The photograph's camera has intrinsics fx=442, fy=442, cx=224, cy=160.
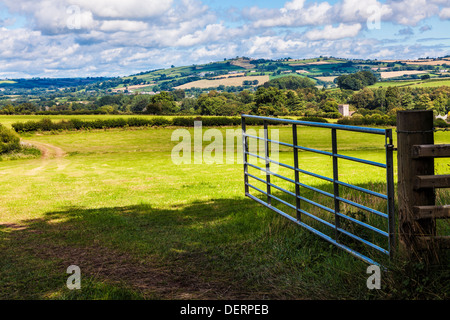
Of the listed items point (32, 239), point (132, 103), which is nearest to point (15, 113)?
point (132, 103)

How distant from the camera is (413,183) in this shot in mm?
4176

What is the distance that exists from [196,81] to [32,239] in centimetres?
12952

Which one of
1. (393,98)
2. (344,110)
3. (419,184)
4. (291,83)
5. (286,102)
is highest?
(291,83)

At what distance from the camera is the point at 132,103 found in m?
105

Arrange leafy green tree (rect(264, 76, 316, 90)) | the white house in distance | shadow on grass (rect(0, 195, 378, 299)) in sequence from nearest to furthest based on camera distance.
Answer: shadow on grass (rect(0, 195, 378, 299))
the white house in distance
leafy green tree (rect(264, 76, 316, 90))

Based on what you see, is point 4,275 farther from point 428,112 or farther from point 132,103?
point 132,103

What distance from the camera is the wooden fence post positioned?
13.5ft

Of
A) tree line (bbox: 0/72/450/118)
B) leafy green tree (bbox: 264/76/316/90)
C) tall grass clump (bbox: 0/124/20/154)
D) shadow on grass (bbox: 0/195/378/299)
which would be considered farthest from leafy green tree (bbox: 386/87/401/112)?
shadow on grass (bbox: 0/195/378/299)

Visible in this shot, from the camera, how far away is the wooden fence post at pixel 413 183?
162 inches

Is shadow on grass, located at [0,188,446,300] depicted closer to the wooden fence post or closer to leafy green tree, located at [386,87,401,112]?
the wooden fence post

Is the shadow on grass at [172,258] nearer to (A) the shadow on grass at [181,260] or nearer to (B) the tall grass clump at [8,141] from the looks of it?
(A) the shadow on grass at [181,260]

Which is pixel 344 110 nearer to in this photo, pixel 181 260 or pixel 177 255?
pixel 177 255

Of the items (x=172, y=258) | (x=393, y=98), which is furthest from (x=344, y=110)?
(x=172, y=258)

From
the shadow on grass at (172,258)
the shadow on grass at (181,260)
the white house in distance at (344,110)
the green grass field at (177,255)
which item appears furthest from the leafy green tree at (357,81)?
the shadow on grass at (181,260)
